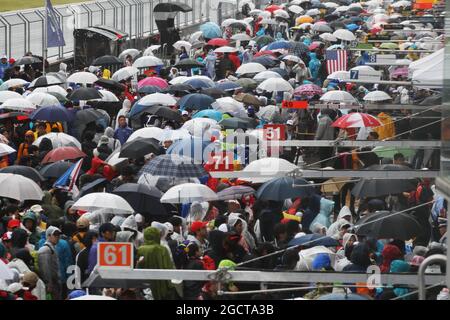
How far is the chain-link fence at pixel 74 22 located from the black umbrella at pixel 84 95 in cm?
1053

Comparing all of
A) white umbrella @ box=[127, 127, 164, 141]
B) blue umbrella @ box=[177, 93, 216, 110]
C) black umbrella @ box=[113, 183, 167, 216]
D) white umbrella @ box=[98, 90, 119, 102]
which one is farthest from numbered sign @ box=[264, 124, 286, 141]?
white umbrella @ box=[98, 90, 119, 102]

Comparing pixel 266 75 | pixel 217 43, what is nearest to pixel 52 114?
pixel 266 75

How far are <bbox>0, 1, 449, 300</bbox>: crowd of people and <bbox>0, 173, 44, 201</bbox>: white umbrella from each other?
5cm

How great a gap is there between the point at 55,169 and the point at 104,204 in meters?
2.90

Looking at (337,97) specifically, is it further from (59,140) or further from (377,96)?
(59,140)

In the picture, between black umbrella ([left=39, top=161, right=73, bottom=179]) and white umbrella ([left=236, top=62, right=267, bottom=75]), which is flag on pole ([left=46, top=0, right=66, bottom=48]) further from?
black umbrella ([left=39, top=161, right=73, bottom=179])

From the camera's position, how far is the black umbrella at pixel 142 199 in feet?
54.0

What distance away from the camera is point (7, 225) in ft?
50.4

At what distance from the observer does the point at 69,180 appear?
17.8 meters

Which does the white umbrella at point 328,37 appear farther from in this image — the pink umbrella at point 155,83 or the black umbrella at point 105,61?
the pink umbrella at point 155,83

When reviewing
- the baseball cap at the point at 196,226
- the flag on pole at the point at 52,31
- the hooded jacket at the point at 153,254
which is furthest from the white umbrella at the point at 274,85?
the hooded jacket at the point at 153,254

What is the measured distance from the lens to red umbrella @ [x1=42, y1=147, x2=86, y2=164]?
19203 mm

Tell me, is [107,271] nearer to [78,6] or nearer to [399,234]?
[399,234]

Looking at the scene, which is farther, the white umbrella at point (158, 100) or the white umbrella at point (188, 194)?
the white umbrella at point (158, 100)
